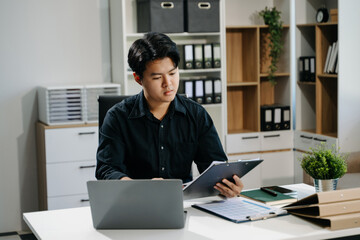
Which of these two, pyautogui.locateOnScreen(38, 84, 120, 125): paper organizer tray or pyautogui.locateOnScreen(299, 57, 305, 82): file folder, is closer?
pyautogui.locateOnScreen(38, 84, 120, 125): paper organizer tray

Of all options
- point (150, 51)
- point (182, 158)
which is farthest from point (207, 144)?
point (150, 51)

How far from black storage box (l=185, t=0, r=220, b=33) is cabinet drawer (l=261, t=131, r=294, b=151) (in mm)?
1130

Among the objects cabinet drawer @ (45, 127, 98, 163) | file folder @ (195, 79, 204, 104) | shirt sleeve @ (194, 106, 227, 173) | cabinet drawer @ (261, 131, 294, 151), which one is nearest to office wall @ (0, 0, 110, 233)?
cabinet drawer @ (45, 127, 98, 163)

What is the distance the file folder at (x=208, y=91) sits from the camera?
17.1 feet

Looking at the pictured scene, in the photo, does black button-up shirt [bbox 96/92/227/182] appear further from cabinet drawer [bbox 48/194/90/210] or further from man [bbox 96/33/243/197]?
cabinet drawer [bbox 48/194/90/210]

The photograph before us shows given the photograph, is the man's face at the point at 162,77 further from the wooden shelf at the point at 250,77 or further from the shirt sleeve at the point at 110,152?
the wooden shelf at the point at 250,77

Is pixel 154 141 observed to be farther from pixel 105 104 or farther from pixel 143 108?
pixel 105 104

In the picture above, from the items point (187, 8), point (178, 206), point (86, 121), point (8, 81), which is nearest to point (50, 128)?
point (86, 121)

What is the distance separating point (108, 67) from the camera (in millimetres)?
5289

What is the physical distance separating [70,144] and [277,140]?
1.98 m

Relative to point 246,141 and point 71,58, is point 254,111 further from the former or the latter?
point 71,58

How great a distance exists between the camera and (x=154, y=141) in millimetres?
2787

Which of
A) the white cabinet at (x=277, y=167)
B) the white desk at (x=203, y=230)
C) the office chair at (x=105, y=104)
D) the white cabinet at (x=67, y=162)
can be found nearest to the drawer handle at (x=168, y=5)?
the white cabinet at (x=67, y=162)

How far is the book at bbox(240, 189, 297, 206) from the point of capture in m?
2.60
